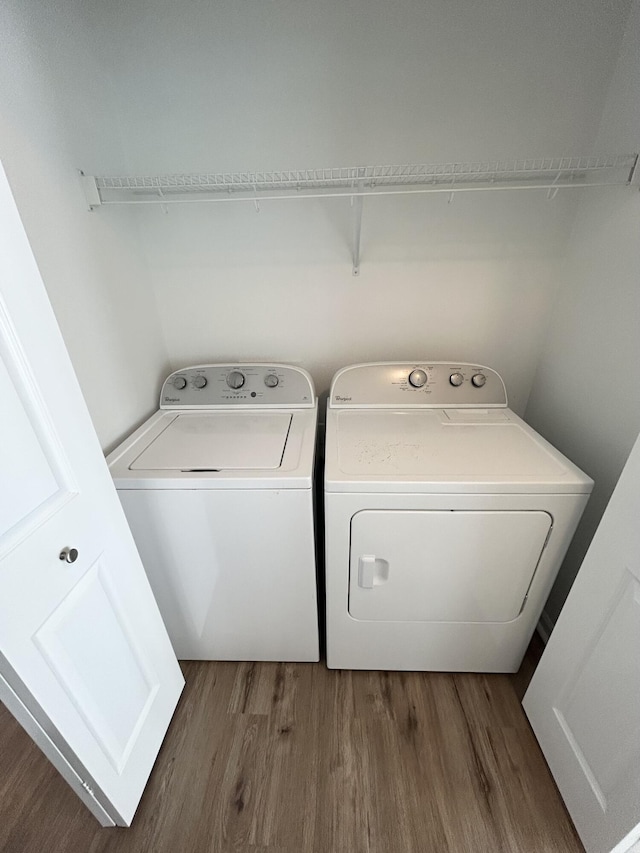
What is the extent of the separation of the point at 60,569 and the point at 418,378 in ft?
4.70

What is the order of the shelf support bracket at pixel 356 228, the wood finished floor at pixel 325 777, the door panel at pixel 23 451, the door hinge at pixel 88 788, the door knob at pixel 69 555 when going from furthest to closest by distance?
the shelf support bracket at pixel 356 228
the wood finished floor at pixel 325 777
the door hinge at pixel 88 788
the door knob at pixel 69 555
the door panel at pixel 23 451

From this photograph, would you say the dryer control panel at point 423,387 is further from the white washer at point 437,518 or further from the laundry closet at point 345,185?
the laundry closet at point 345,185

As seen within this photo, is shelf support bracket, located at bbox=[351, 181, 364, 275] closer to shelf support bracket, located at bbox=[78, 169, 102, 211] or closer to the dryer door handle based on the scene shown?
shelf support bracket, located at bbox=[78, 169, 102, 211]

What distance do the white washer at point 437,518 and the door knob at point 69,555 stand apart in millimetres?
691

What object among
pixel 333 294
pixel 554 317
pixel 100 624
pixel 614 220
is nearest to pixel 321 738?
pixel 100 624

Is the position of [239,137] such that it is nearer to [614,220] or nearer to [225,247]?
[225,247]

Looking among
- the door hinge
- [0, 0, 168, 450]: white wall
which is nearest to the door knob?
[0, 0, 168, 450]: white wall

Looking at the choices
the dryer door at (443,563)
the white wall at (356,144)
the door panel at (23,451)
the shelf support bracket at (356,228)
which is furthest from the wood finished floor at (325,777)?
the shelf support bracket at (356,228)

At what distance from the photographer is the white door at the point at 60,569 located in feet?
2.43

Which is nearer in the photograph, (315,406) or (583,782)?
(583,782)

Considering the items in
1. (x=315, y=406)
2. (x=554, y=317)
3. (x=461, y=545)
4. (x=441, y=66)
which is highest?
(x=441, y=66)

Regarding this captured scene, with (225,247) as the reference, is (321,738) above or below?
below

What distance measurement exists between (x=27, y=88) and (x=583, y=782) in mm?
2634

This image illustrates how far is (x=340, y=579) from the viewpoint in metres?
1.34
